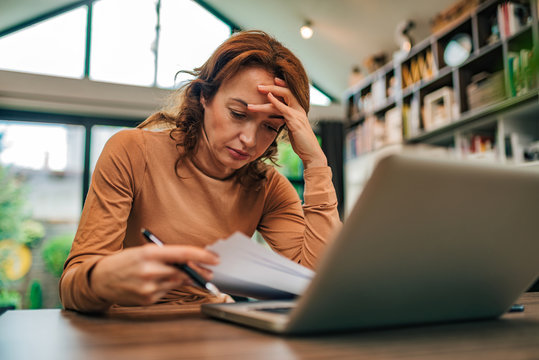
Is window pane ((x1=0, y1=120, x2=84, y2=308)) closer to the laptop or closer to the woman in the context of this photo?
the woman

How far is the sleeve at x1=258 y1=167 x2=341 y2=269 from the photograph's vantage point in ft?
3.19

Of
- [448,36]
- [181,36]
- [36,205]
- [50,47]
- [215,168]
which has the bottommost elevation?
[215,168]

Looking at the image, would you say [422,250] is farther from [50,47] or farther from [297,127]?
[50,47]

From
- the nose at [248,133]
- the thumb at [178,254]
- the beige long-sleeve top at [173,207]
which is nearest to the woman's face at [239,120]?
the nose at [248,133]

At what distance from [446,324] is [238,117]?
0.65 m

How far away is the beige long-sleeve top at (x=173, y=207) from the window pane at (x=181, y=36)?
12.1 ft

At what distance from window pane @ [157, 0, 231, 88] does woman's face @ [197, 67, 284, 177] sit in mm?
3700

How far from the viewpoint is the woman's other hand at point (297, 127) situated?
1030 millimetres

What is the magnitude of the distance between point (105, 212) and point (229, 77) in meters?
0.43

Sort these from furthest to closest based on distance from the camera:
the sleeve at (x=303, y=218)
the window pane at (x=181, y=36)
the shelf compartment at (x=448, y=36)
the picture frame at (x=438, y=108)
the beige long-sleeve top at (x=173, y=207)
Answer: the window pane at (x=181, y=36)
the picture frame at (x=438, y=108)
the shelf compartment at (x=448, y=36)
the sleeve at (x=303, y=218)
the beige long-sleeve top at (x=173, y=207)

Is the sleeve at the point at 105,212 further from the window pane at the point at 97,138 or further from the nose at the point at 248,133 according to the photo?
the window pane at the point at 97,138

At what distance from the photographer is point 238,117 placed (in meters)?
1.01

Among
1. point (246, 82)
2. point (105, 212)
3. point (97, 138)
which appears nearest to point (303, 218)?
point (246, 82)

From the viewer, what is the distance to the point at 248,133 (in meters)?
1.01
